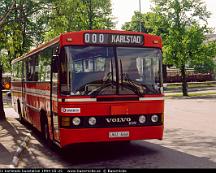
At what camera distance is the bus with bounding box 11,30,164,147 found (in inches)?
418

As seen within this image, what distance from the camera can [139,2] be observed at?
182 ft

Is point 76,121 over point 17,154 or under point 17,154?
over

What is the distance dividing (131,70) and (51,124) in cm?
270

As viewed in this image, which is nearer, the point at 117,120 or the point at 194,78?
the point at 117,120

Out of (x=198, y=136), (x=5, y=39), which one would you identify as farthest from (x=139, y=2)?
(x=198, y=136)

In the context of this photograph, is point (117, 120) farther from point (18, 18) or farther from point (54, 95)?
point (18, 18)

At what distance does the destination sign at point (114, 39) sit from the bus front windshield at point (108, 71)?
0.48 feet

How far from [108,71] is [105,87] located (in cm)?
42

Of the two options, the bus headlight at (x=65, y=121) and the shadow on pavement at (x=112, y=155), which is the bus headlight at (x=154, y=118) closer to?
the shadow on pavement at (x=112, y=155)

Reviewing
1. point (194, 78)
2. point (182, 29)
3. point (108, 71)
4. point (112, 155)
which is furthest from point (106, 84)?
point (194, 78)

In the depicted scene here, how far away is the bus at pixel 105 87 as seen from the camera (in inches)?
418

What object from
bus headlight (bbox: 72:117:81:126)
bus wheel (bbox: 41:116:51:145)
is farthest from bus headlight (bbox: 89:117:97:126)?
bus wheel (bbox: 41:116:51:145)

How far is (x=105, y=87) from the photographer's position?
10.8 m

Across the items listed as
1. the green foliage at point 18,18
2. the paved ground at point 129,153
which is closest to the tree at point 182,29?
the green foliage at point 18,18
